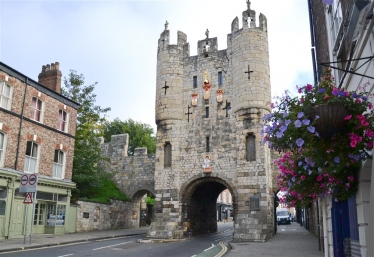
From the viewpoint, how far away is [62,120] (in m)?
22.3

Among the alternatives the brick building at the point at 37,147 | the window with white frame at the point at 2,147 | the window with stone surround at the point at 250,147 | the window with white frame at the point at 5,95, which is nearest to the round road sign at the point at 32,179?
the brick building at the point at 37,147

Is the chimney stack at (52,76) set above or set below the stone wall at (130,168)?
above

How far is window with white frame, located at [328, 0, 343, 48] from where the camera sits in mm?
8103

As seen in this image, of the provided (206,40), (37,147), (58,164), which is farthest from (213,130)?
(37,147)

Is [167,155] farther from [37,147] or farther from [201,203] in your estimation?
[37,147]

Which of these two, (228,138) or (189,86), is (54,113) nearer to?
(189,86)

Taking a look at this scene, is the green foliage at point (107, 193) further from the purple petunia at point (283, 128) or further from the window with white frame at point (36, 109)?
the purple petunia at point (283, 128)

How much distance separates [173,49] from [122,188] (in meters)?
13.3

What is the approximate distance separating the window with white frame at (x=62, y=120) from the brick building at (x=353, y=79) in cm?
1662

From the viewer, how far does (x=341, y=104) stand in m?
4.75

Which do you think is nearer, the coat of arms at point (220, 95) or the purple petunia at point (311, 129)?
the purple petunia at point (311, 129)

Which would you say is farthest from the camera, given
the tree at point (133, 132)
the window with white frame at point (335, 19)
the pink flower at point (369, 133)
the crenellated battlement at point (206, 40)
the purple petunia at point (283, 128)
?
the tree at point (133, 132)

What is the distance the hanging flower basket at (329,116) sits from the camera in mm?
4715

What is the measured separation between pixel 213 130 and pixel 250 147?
8.79ft
